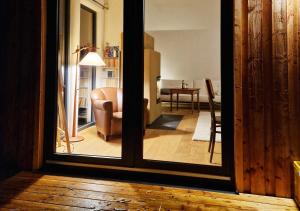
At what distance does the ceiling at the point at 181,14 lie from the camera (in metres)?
5.56

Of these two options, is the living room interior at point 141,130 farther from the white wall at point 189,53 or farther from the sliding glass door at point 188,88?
the white wall at point 189,53

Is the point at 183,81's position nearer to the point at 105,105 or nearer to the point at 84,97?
the point at 84,97

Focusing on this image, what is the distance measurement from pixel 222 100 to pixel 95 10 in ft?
13.0

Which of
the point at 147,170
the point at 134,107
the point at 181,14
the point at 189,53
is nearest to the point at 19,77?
the point at 134,107

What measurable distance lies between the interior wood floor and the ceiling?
8.63 ft

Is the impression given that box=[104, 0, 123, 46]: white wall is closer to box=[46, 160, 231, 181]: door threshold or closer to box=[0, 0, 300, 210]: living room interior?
box=[0, 0, 300, 210]: living room interior

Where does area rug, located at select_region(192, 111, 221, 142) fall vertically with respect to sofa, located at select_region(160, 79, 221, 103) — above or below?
below

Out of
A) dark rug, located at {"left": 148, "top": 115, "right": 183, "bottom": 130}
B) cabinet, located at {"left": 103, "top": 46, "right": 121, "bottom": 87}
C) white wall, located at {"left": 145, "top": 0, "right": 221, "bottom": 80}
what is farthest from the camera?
white wall, located at {"left": 145, "top": 0, "right": 221, "bottom": 80}

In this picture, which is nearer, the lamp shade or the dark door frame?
the dark door frame

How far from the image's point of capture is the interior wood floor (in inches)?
121

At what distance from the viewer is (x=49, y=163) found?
2.64 m

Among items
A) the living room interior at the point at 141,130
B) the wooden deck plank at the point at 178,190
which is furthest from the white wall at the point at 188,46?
the wooden deck plank at the point at 178,190

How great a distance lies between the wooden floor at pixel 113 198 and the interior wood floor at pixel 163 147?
2.48ft

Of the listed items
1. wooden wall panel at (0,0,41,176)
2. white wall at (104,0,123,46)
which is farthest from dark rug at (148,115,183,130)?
wooden wall panel at (0,0,41,176)
